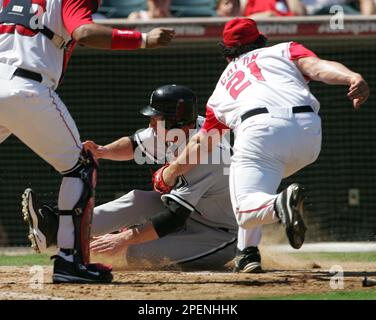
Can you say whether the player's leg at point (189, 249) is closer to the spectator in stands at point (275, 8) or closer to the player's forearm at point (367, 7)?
the spectator in stands at point (275, 8)

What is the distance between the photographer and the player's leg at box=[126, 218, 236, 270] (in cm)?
631

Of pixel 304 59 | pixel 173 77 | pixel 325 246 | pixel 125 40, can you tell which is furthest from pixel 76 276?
pixel 173 77

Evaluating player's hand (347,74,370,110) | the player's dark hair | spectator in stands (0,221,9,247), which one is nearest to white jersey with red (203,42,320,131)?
the player's dark hair

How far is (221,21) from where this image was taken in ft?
30.8

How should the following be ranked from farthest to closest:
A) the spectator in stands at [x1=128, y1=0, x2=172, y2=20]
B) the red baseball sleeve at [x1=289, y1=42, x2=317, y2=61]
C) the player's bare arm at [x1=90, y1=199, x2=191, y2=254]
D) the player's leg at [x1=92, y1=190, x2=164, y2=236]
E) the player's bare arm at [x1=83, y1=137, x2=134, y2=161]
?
the spectator in stands at [x1=128, y1=0, x2=172, y2=20]
the player's bare arm at [x1=83, y1=137, x2=134, y2=161]
the player's leg at [x1=92, y1=190, x2=164, y2=236]
the player's bare arm at [x1=90, y1=199, x2=191, y2=254]
the red baseball sleeve at [x1=289, y1=42, x2=317, y2=61]

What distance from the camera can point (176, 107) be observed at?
628 centimetres

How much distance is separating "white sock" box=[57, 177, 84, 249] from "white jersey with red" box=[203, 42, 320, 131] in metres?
0.97

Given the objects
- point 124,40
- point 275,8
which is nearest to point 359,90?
point 124,40

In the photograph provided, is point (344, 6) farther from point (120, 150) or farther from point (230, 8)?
point (120, 150)

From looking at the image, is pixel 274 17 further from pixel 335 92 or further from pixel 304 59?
pixel 304 59

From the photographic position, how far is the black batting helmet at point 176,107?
6270 mm

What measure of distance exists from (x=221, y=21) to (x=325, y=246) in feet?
8.35

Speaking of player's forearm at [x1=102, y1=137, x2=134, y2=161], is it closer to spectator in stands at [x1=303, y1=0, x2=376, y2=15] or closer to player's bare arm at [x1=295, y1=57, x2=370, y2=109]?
player's bare arm at [x1=295, y1=57, x2=370, y2=109]

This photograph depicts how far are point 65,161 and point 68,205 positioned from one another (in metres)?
0.25
